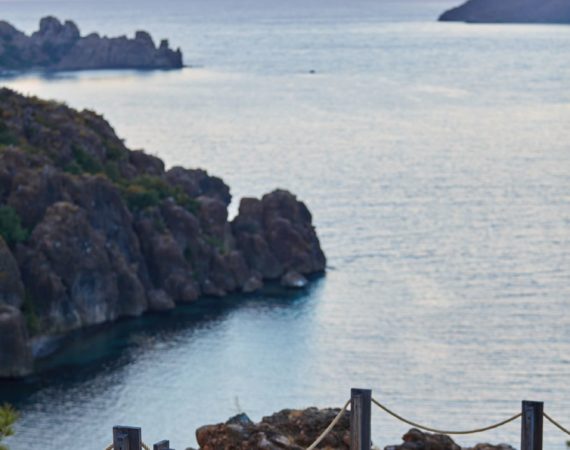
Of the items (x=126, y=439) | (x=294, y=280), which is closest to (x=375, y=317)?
(x=294, y=280)

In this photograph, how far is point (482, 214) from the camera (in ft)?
341

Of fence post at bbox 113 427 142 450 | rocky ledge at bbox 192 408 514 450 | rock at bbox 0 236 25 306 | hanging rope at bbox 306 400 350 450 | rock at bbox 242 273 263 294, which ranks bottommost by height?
rock at bbox 242 273 263 294

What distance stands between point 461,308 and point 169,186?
22031 millimetres

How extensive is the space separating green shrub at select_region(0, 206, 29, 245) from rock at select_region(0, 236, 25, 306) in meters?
3.30

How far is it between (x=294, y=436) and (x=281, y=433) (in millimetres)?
411

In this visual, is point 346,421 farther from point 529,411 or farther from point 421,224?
point 421,224

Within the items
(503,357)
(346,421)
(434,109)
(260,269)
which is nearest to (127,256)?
(260,269)

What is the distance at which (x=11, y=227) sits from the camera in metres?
74.6

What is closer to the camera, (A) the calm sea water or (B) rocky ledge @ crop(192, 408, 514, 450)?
(B) rocky ledge @ crop(192, 408, 514, 450)

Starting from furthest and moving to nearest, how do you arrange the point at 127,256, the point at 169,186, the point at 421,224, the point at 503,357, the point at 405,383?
the point at 421,224, the point at 169,186, the point at 127,256, the point at 503,357, the point at 405,383

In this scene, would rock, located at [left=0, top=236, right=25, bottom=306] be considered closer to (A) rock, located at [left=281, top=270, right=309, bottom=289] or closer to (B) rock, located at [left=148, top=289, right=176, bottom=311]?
(B) rock, located at [left=148, top=289, right=176, bottom=311]

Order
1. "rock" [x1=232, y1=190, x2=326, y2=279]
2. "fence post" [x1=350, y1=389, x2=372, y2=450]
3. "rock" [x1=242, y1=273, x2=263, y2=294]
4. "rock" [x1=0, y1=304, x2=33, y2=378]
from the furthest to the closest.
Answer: "rock" [x1=232, y1=190, x2=326, y2=279]
"rock" [x1=242, y1=273, x2=263, y2=294]
"rock" [x1=0, y1=304, x2=33, y2=378]
"fence post" [x1=350, y1=389, x2=372, y2=450]

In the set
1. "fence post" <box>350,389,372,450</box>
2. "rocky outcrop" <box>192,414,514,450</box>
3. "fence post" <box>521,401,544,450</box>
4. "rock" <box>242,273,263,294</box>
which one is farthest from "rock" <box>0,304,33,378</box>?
"fence post" <box>521,401,544,450</box>

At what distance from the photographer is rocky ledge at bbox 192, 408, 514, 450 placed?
25.2m
